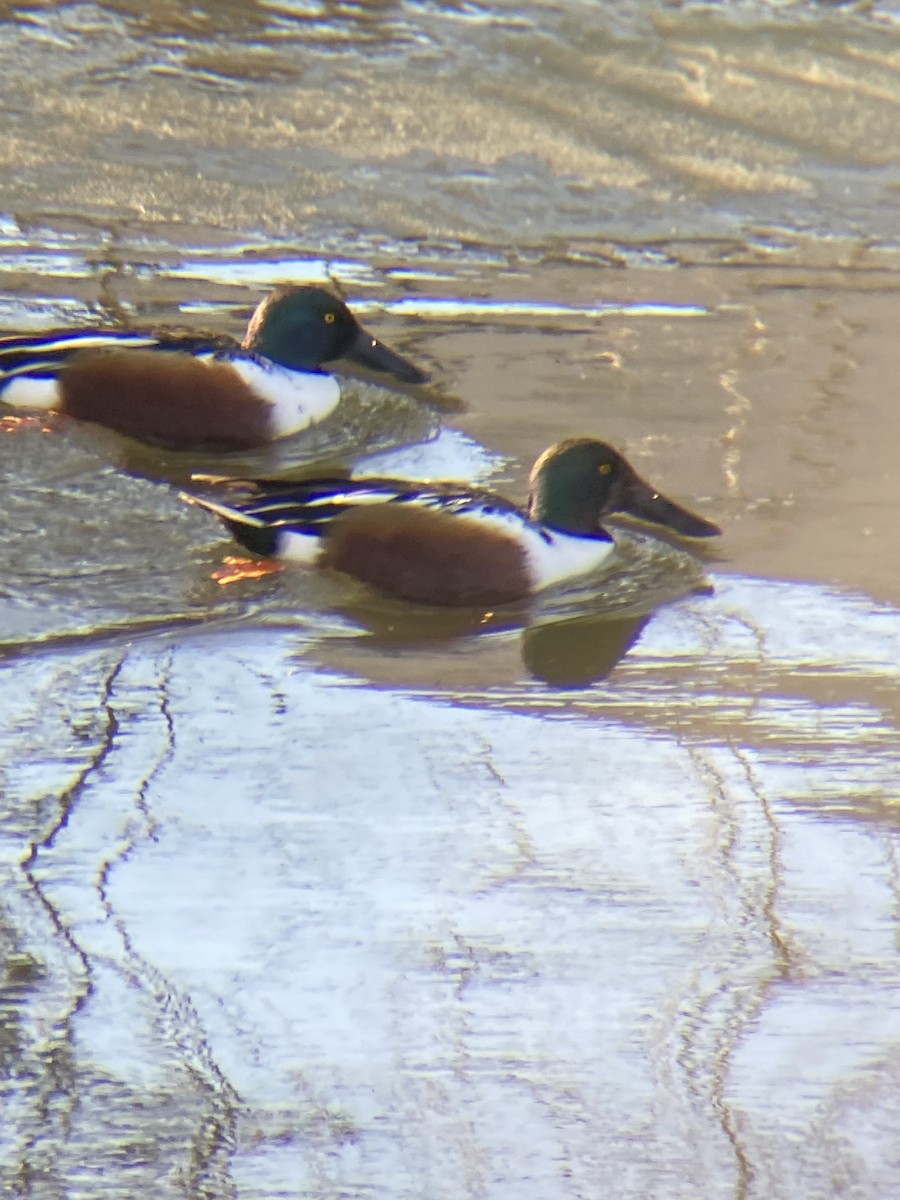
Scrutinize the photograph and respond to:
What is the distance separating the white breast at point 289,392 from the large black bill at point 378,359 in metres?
0.14

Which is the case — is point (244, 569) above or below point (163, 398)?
below

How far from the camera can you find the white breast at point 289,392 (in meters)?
6.22

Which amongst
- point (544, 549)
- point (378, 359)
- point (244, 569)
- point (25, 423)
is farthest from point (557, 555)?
point (25, 423)

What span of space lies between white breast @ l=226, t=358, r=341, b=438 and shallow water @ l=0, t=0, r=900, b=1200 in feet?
0.28

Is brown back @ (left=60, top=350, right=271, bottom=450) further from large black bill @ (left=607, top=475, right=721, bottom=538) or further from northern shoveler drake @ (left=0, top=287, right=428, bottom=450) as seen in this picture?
large black bill @ (left=607, top=475, right=721, bottom=538)

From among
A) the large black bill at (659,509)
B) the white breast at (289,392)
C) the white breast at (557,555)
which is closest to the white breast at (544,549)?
the white breast at (557,555)

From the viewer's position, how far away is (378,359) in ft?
21.5

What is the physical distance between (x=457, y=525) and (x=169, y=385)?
1412mm

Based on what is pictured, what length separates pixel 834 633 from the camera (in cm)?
487

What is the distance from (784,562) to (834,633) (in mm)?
491

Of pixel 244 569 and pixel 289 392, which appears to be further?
pixel 289 392

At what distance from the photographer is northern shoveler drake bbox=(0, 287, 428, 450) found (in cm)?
610

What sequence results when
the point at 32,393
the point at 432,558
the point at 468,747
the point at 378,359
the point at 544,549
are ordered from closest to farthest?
1. the point at 468,747
2. the point at 432,558
3. the point at 544,549
4. the point at 32,393
5. the point at 378,359

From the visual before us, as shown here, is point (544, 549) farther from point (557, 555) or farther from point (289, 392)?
point (289, 392)
